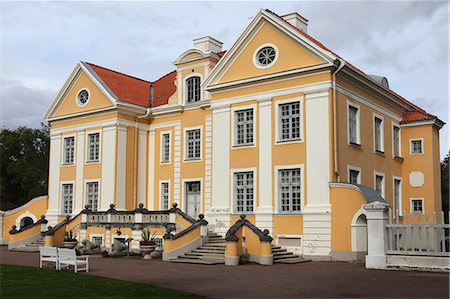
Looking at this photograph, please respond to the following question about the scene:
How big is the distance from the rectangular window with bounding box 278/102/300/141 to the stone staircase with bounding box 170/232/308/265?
184 inches

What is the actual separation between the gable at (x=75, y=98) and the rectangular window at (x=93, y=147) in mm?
1509

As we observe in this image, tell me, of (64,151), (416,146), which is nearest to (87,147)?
(64,151)

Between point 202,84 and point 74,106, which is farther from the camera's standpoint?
point 74,106

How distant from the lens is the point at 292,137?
23.7 m

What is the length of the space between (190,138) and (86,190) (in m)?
6.48

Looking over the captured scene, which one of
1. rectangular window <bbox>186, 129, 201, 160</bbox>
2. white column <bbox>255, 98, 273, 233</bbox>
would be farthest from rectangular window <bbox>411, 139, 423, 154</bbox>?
rectangular window <bbox>186, 129, 201, 160</bbox>

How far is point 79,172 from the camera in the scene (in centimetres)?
3106

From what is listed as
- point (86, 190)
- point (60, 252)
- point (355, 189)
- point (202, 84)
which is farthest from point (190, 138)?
point (60, 252)

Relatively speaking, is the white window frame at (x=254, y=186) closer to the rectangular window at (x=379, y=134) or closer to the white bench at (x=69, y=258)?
the rectangular window at (x=379, y=134)

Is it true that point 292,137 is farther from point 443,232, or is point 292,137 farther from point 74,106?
point 74,106

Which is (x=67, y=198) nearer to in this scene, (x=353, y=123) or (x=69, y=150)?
(x=69, y=150)

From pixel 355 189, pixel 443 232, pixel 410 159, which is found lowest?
pixel 443 232

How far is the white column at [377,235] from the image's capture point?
1827cm

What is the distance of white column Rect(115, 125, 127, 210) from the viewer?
96.2 ft
